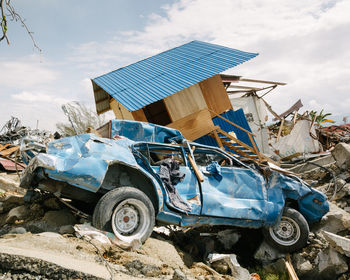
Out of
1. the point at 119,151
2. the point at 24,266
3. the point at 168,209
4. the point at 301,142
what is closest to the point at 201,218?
the point at 168,209

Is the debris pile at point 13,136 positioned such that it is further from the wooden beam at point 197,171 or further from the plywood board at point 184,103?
the wooden beam at point 197,171

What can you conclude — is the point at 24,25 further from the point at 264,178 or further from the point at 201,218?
the point at 264,178

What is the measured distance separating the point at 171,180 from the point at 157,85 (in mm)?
7722

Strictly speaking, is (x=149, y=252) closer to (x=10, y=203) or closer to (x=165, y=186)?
(x=165, y=186)

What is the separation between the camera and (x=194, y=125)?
12.2m

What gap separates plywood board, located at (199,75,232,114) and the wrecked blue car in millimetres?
7277

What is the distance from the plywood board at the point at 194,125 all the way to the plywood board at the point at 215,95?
4.95 ft

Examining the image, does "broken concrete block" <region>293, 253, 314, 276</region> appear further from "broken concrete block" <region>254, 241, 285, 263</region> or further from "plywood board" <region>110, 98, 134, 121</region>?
"plywood board" <region>110, 98, 134, 121</region>

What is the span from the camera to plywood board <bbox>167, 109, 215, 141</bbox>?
12117 millimetres

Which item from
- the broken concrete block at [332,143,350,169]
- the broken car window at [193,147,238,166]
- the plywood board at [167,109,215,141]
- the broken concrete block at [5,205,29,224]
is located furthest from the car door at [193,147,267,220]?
the broken concrete block at [332,143,350,169]

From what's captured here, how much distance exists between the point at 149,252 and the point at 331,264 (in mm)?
3766

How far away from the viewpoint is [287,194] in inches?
257

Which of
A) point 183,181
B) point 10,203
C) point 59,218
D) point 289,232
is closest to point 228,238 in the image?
point 289,232

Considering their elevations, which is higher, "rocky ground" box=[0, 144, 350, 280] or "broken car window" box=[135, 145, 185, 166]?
"broken car window" box=[135, 145, 185, 166]
